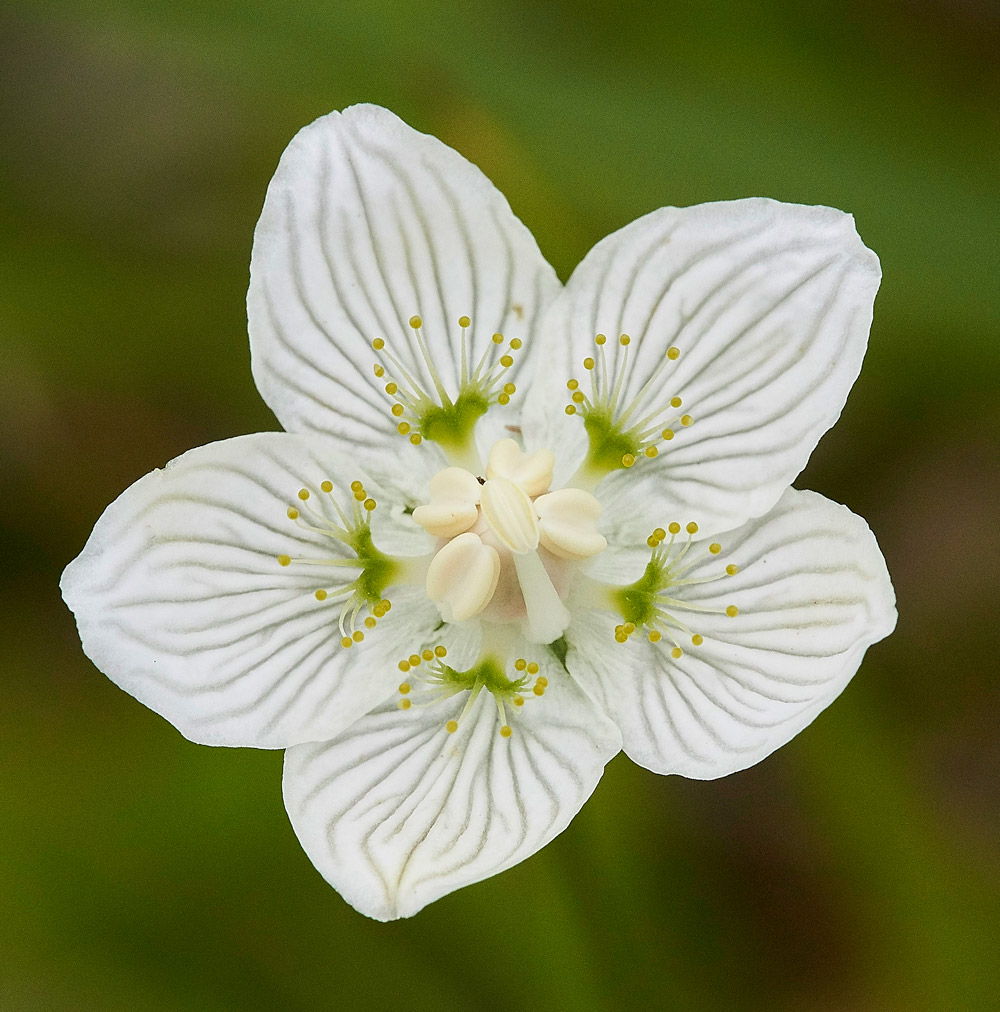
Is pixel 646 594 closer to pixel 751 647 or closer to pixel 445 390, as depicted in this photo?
pixel 751 647

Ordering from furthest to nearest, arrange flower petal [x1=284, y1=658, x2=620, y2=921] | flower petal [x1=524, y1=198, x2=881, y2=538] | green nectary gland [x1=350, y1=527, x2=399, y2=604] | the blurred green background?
the blurred green background → green nectary gland [x1=350, y1=527, x2=399, y2=604] → flower petal [x1=524, y1=198, x2=881, y2=538] → flower petal [x1=284, y1=658, x2=620, y2=921]

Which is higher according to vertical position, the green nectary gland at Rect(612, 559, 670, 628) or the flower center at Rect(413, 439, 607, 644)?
the flower center at Rect(413, 439, 607, 644)

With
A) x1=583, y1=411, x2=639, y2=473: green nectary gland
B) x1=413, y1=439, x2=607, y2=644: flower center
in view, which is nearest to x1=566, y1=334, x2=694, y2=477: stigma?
x1=583, y1=411, x2=639, y2=473: green nectary gland

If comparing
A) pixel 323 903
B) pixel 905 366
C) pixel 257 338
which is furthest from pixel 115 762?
pixel 905 366

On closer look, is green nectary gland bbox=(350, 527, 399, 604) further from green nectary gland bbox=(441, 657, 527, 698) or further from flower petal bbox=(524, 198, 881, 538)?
flower petal bbox=(524, 198, 881, 538)

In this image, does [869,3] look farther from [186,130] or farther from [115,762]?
[115,762]

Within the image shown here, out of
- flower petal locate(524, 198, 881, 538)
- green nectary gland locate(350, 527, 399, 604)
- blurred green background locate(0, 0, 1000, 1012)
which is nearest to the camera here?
flower petal locate(524, 198, 881, 538)
